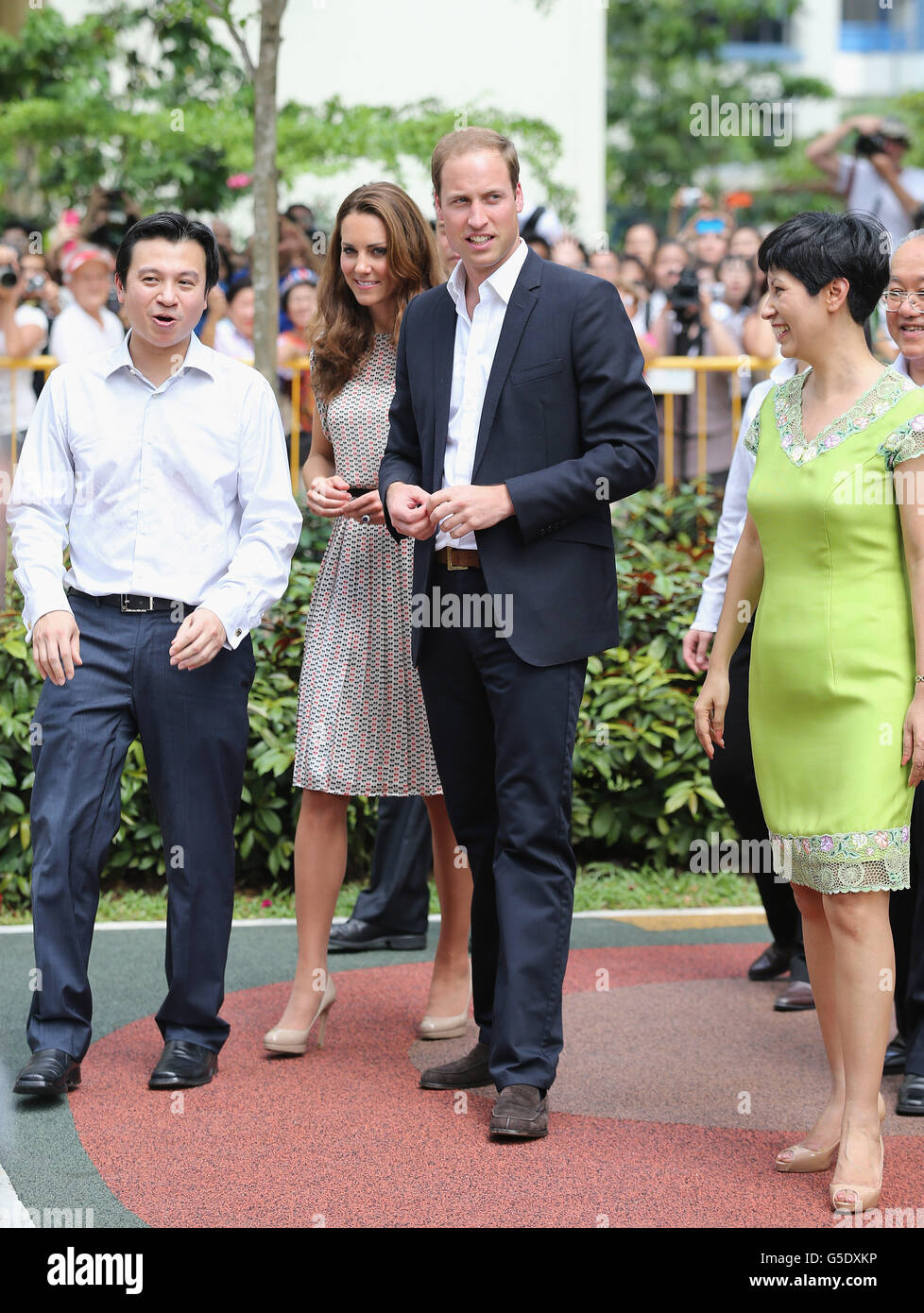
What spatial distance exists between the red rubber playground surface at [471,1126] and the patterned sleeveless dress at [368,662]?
0.85m

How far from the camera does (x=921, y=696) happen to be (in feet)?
11.9

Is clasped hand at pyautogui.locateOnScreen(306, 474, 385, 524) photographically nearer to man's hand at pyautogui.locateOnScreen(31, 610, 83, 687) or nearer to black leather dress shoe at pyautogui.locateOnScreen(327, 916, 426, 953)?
man's hand at pyautogui.locateOnScreen(31, 610, 83, 687)

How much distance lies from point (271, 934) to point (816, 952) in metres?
2.67

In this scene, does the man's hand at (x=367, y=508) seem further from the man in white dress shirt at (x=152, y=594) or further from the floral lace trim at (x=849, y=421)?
the floral lace trim at (x=849, y=421)

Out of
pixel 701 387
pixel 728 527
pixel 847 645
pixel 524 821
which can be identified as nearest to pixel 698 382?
pixel 701 387

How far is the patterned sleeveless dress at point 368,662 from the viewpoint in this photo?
4.89 meters

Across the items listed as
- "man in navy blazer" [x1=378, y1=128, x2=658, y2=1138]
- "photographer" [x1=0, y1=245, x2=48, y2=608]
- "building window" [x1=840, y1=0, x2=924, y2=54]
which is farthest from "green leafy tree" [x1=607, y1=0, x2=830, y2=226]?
"man in navy blazer" [x1=378, y1=128, x2=658, y2=1138]

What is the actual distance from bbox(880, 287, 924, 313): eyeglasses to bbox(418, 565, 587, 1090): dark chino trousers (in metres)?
1.34

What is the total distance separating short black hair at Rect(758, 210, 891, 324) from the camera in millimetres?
3721

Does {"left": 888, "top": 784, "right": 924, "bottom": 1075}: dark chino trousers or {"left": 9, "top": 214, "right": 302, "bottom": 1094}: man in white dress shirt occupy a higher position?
{"left": 9, "top": 214, "right": 302, "bottom": 1094}: man in white dress shirt

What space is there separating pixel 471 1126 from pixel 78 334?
6583 millimetres
